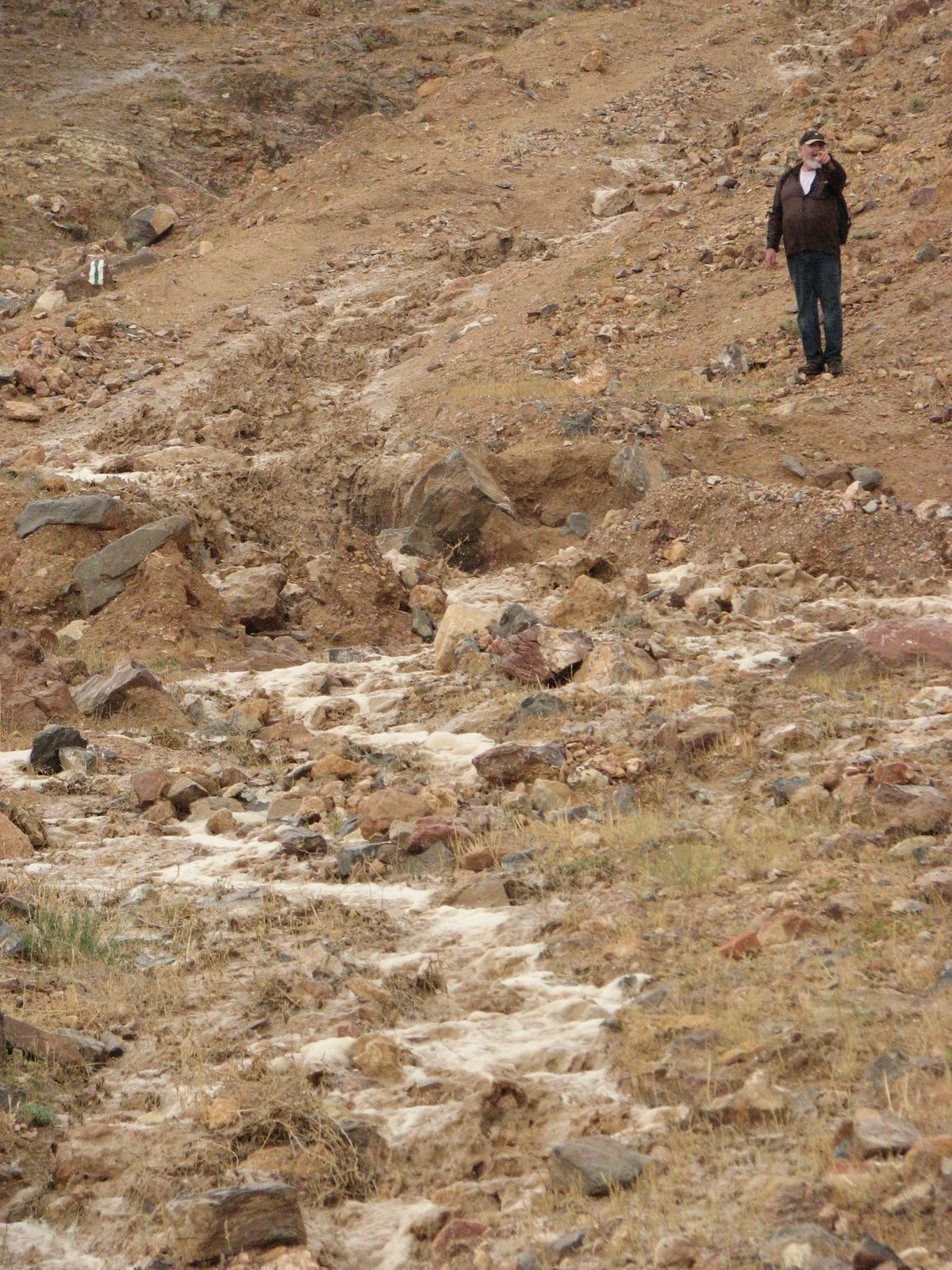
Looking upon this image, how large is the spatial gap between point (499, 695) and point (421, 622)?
2061mm

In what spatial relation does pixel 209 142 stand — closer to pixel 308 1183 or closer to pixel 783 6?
pixel 783 6

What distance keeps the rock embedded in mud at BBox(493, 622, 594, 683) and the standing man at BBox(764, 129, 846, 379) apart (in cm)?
401

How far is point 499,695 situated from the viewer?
654 cm

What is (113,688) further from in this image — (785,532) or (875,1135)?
(875,1135)

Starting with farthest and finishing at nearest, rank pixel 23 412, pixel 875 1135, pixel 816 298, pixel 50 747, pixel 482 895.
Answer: pixel 23 412, pixel 816 298, pixel 50 747, pixel 482 895, pixel 875 1135

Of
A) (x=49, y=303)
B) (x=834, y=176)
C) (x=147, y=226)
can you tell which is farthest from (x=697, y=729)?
(x=147, y=226)

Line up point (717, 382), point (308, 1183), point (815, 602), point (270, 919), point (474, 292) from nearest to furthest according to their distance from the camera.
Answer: point (308, 1183)
point (270, 919)
point (815, 602)
point (717, 382)
point (474, 292)

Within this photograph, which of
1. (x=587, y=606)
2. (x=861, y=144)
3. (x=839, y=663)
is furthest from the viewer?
(x=861, y=144)

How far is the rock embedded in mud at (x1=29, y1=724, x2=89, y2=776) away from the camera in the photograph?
20.2 feet

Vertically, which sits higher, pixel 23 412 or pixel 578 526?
pixel 23 412

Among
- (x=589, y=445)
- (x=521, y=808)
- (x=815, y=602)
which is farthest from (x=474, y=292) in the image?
(x=521, y=808)

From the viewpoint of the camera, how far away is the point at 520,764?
5406mm

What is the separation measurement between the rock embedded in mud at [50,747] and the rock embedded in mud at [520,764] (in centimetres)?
188

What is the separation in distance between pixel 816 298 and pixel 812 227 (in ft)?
1.88
